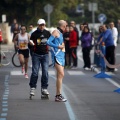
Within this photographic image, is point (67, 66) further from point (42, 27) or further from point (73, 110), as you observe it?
point (73, 110)

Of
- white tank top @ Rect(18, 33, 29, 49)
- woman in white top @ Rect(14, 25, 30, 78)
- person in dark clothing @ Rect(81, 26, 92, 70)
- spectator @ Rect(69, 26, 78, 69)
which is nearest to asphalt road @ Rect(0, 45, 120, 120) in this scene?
woman in white top @ Rect(14, 25, 30, 78)

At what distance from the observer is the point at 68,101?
16547 mm

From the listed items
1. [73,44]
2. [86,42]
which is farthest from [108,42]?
[73,44]

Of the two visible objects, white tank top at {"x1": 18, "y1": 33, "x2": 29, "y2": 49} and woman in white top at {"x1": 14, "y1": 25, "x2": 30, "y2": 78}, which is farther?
white tank top at {"x1": 18, "y1": 33, "x2": 29, "y2": 49}

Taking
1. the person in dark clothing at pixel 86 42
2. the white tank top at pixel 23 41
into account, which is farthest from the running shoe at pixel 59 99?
the person in dark clothing at pixel 86 42

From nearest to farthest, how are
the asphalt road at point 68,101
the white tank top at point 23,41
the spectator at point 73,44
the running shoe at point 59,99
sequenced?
the asphalt road at point 68,101 → the running shoe at point 59,99 → the white tank top at point 23,41 → the spectator at point 73,44

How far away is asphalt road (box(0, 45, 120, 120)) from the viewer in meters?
13.9

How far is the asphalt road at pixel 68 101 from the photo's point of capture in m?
13.9

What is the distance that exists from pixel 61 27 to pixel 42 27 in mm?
747

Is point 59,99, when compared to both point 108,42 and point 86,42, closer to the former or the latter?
point 108,42

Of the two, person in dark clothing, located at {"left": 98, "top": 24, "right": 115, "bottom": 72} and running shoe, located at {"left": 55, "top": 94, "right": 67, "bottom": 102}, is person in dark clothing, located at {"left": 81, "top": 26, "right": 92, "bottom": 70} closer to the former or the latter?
person in dark clothing, located at {"left": 98, "top": 24, "right": 115, "bottom": 72}

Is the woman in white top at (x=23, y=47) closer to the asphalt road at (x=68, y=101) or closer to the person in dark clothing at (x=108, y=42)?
the asphalt road at (x=68, y=101)

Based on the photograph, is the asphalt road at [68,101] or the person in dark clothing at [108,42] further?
the person in dark clothing at [108,42]

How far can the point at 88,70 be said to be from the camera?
91.5 ft
